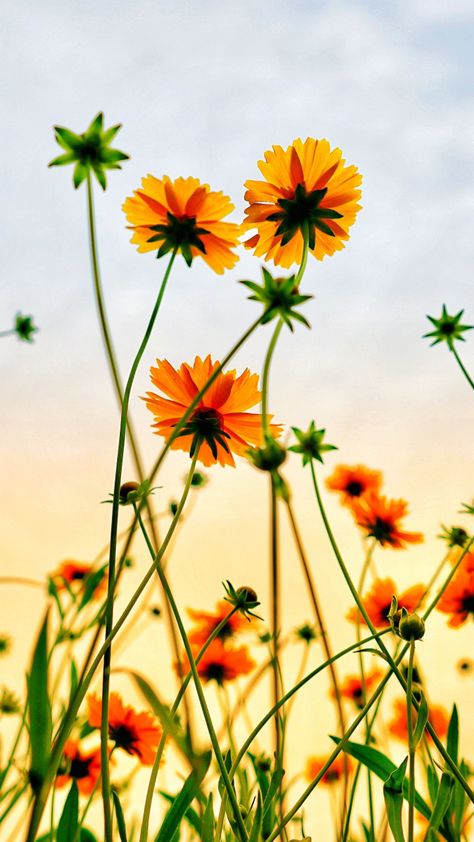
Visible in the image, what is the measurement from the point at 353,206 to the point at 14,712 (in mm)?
1162

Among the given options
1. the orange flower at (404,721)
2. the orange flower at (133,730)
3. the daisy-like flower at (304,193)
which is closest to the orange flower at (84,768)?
the orange flower at (133,730)

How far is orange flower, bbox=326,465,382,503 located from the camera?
3.79 ft

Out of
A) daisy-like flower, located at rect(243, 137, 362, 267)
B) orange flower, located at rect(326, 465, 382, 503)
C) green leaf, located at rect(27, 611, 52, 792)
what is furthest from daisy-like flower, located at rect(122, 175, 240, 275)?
orange flower, located at rect(326, 465, 382, 503)

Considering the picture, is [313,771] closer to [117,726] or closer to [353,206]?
[117,726]

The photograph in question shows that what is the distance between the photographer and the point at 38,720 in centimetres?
39

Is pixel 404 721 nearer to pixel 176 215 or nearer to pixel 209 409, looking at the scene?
pixel 209 409

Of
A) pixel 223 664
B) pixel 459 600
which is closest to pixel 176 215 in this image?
pixel 459 600

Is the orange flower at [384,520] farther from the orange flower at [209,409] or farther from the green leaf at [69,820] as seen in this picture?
the green leaf at [69,820]

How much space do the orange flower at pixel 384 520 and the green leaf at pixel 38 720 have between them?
0.50 meters

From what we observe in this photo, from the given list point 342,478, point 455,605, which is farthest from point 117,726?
point 342,478

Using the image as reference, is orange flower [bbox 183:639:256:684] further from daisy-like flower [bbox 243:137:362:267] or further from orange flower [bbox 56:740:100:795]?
daisy-like flower [bbox 243:137:362:267]

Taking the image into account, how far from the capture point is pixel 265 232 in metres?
0.53

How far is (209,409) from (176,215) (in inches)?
6.0

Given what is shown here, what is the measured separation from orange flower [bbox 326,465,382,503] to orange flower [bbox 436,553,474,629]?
13.1 inches
